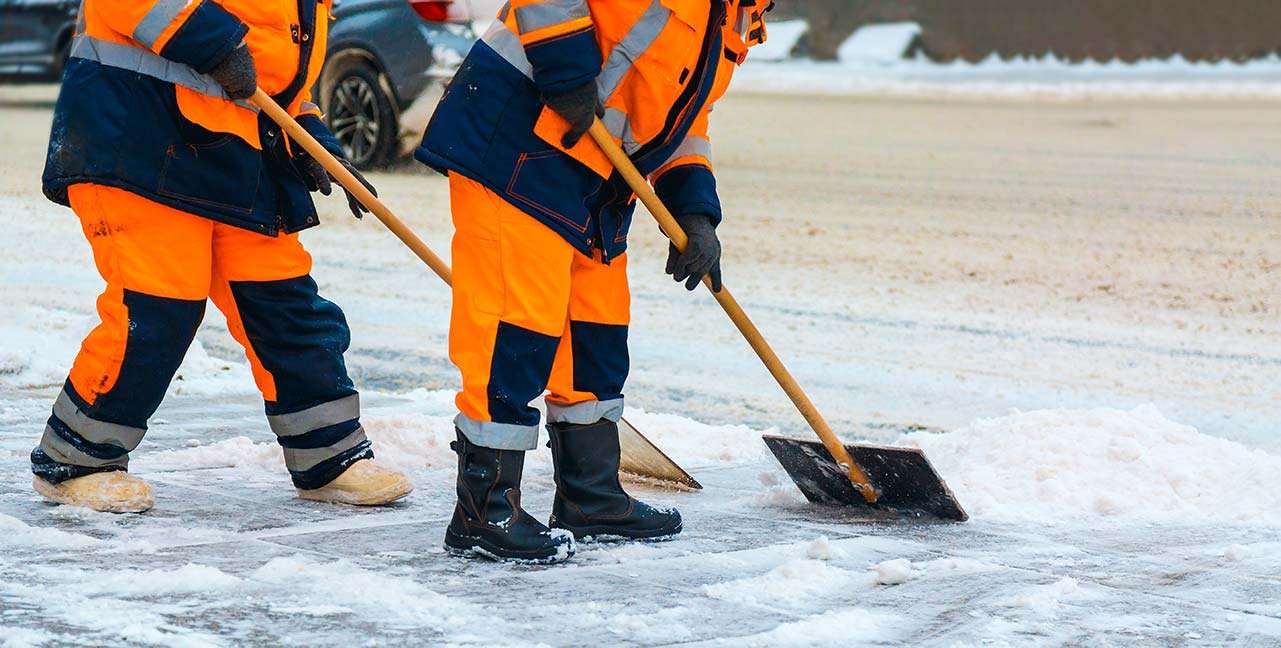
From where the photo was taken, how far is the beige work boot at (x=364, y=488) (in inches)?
164

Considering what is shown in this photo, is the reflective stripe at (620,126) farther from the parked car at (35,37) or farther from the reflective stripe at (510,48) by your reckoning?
the parked car at (35,37)

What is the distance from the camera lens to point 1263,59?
26172 millimetres

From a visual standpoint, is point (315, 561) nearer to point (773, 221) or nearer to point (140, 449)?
point (140, 449)

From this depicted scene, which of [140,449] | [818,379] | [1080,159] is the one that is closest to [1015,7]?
[1080,159]

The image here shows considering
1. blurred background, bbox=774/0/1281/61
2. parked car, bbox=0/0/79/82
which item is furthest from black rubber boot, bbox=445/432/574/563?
blurred background, bbox=774/0/1281/61

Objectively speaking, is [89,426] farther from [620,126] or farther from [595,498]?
[620,126]

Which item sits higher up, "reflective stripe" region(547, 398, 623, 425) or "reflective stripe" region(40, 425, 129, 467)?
"reflective stripe" region(547, 398, 623, 425)

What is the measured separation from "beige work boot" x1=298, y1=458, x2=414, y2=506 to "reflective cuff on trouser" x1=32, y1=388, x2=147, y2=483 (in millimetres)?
491

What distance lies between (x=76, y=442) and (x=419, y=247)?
0.97 metres

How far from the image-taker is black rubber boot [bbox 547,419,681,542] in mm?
3893

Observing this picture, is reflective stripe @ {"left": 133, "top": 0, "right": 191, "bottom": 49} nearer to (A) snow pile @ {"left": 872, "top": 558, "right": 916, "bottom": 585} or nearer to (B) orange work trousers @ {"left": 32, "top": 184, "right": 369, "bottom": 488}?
(B) orange work trousers @ {"left": 32, "top": 184, "right": 369, "bottom": 488}

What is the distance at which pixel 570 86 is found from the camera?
11.5 feet

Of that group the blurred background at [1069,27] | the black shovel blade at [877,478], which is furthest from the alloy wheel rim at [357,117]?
the blurred background at [1069,27]

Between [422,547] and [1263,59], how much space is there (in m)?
25.1
